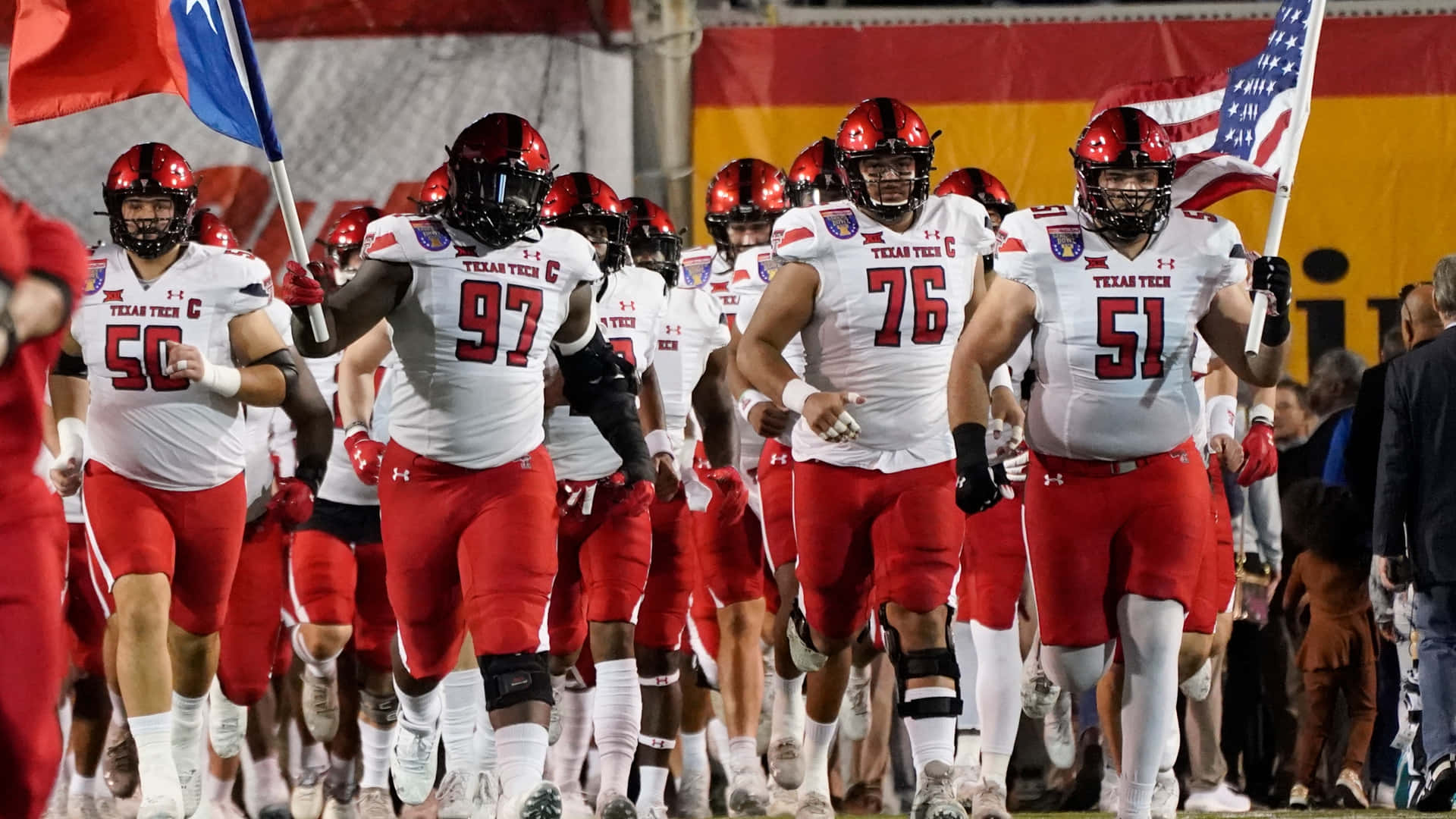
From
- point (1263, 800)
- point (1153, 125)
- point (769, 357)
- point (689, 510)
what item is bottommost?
point (1263, 800)

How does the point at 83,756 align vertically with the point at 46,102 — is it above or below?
below

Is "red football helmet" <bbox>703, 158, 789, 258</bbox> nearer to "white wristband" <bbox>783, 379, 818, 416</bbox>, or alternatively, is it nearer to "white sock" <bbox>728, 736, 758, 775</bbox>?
"white sock" <bbox>728, 736, 758, 775</bbox>

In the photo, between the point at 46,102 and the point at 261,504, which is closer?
the point at 46,102

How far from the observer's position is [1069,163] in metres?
10.2

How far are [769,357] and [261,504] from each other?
2.26 meters

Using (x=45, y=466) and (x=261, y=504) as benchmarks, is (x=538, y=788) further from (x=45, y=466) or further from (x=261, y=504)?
(x=45, y=466)

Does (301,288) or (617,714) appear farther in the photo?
(617,714)

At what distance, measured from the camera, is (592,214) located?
24.0 feet

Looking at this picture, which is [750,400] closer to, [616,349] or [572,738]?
[616,349]

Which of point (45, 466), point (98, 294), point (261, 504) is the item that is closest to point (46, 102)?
point (98, 294)

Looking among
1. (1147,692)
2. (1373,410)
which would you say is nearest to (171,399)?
(1147,692)

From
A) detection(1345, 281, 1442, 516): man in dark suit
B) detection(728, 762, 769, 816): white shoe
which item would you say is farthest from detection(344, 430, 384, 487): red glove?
detection(1345, 281, 1442, 516): man in dark suit

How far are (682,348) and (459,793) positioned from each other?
1877 mm

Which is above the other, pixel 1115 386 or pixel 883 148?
pixel 883 148
